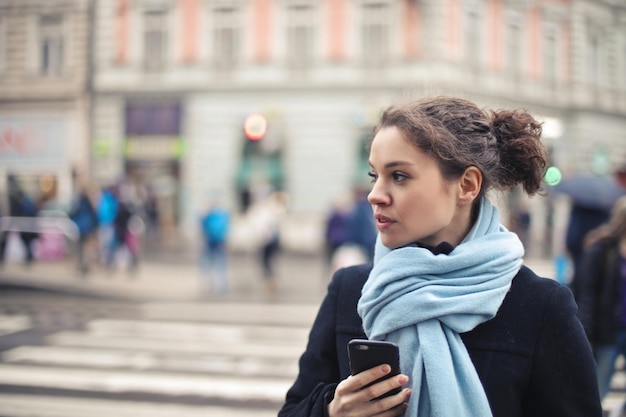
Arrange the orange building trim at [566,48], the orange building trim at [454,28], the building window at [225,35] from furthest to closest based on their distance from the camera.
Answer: the orange building trim at [566,48] < the building window at [225,35] < the orange building trim at [454,28]

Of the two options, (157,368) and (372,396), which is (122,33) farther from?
(372,396)

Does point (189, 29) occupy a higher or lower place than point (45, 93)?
higher

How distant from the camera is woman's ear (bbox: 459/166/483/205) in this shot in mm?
1994

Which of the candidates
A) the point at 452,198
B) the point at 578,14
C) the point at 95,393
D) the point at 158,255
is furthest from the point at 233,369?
the point at 578,14

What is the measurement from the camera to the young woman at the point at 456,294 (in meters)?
1.86

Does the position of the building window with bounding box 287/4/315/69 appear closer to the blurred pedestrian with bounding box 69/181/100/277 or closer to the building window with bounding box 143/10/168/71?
the building window with bounding box 143/10/168/71

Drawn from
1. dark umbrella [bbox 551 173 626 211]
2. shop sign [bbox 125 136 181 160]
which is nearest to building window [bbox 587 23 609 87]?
shop sign [bbox 125 136 181 160]

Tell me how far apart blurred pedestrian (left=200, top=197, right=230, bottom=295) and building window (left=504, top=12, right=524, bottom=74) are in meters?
15.5

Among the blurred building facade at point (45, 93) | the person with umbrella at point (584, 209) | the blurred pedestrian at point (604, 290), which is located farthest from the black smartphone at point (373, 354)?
the blurred building facade at point (45, 93)

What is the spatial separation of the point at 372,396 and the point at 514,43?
26.5 metres

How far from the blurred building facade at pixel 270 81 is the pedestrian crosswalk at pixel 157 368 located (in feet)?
43.0

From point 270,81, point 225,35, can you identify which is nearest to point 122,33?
point 225,35

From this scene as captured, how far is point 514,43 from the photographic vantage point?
86.6ft

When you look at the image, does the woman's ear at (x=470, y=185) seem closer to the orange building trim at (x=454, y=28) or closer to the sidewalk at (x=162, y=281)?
the sidewalk at (x=162, y=281)
